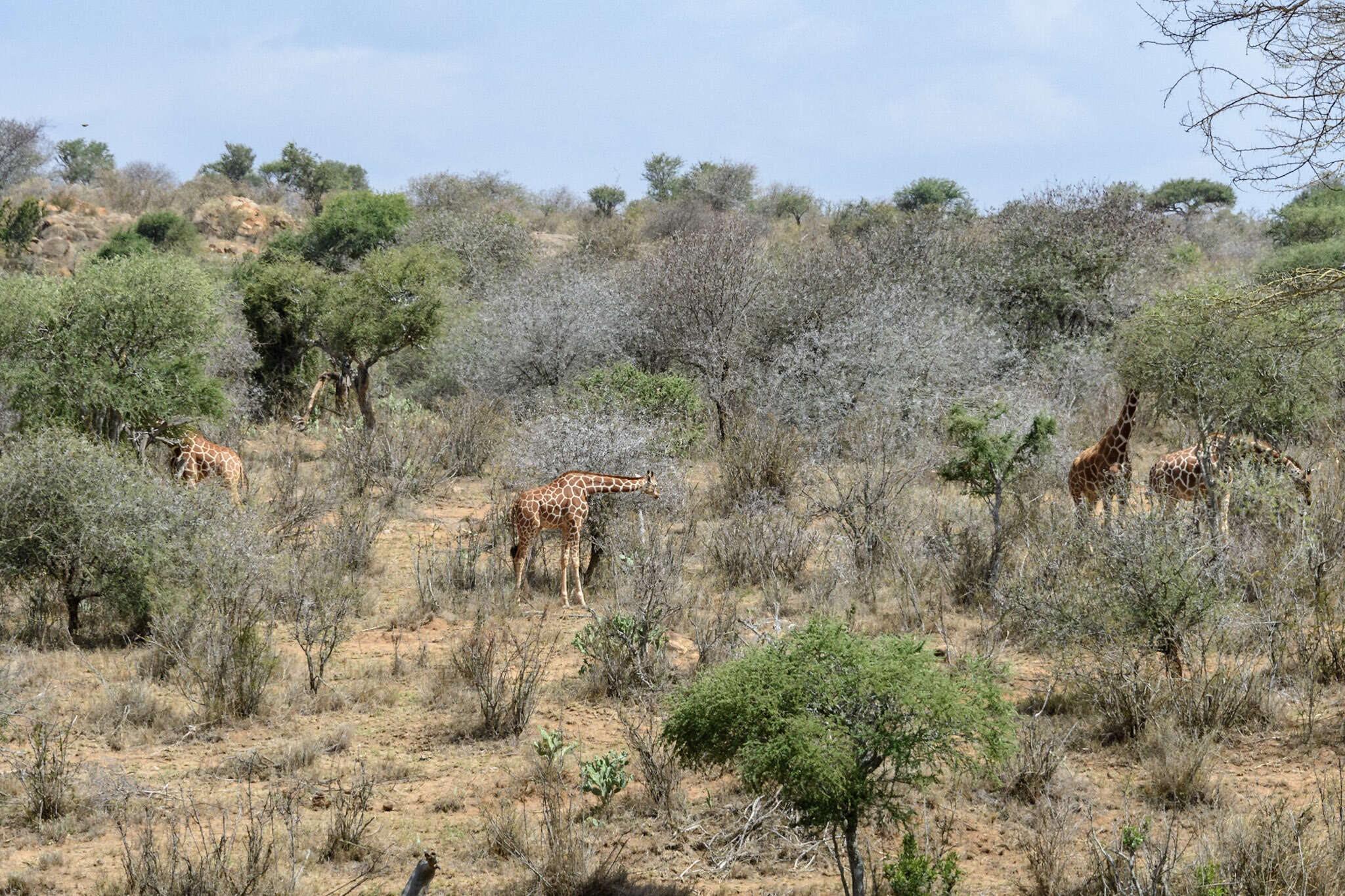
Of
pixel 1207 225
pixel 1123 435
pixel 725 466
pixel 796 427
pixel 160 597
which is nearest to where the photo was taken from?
pixel 160 597

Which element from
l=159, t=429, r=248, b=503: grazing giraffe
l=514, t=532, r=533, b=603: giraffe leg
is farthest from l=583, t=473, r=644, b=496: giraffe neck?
l=159, t=429, r=248, b=503: grazing giraffe

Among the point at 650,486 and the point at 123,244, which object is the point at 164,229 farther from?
the point at 650,486

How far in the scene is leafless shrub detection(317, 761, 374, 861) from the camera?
534 centimetres

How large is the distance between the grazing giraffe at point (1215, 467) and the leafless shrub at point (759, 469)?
12.2 ft

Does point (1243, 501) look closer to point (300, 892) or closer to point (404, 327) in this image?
point (300, 892)

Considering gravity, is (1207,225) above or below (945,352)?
above

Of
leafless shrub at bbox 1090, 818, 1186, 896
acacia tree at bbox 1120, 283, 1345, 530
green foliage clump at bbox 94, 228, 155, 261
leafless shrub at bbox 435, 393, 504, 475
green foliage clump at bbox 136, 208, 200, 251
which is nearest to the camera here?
leafless shrub at bbox 1090, 818, 1186, 896

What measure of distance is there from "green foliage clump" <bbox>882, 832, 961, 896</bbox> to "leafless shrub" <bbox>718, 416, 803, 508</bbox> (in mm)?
6909

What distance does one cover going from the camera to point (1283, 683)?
691 centimetres

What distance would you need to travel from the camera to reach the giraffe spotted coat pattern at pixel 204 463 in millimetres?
10852

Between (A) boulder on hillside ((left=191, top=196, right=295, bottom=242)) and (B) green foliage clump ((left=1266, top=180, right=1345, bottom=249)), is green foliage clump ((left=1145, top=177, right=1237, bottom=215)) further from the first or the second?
(A) boulder on hillside ((left=191, top=196, right=295, bottom=242))

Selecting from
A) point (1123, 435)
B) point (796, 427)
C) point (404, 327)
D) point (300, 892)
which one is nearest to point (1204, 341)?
point (1123, 435)

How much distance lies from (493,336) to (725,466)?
6354mm

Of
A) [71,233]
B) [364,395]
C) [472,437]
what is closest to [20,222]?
[71,233]
